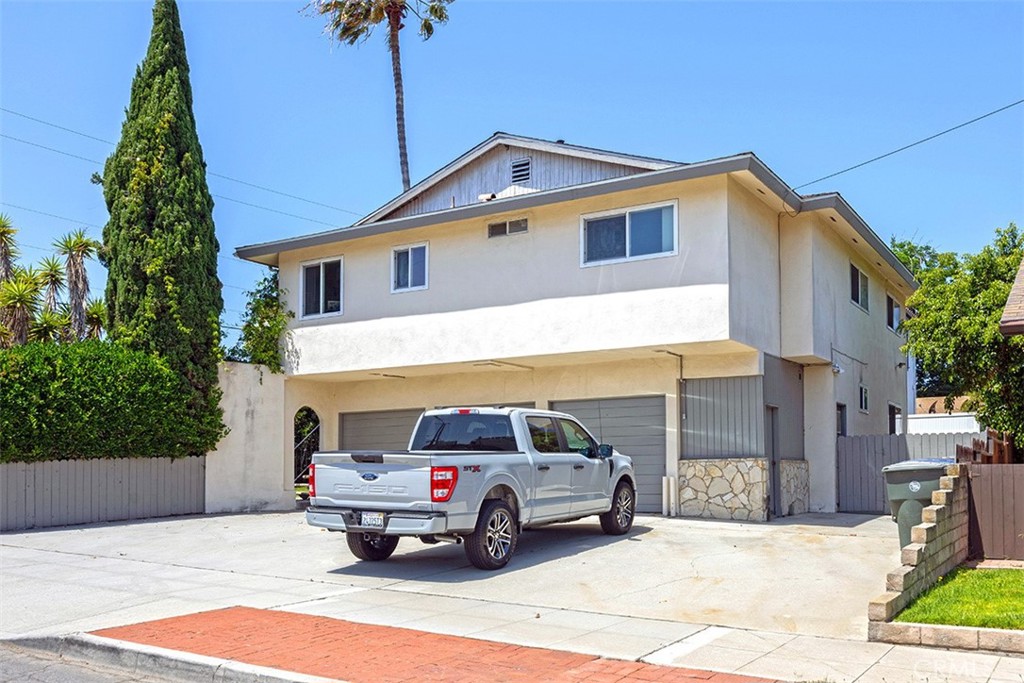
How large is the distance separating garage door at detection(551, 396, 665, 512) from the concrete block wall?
295 inches

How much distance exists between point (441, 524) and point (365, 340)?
9847mm

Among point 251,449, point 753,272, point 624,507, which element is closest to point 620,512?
point 624,507

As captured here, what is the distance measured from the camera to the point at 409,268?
20344 millimetres

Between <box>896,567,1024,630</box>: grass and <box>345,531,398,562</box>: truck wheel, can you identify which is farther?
<box>345,531,398,562</box>: truck wheel

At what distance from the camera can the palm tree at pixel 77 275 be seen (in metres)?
25.5

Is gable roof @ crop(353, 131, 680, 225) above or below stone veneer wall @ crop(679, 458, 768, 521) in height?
above

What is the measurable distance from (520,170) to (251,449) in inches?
323

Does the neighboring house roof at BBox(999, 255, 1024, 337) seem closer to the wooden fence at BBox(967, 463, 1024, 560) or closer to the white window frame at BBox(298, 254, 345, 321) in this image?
the wooden fence at BBox(967, 463, 1024, 560)

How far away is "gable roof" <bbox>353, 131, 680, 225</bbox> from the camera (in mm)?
18766

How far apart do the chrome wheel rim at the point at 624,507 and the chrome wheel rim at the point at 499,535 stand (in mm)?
3076

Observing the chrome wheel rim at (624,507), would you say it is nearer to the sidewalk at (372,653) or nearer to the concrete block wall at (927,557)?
the concrete block wall at (927,557)

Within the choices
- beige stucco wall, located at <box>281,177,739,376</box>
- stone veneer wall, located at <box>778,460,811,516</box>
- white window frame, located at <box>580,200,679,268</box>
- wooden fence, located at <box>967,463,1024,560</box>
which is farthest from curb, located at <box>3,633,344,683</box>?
stone veneer wall, located at <box>778,460,811,516</box>

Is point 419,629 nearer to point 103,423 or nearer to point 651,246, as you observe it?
point 651,246

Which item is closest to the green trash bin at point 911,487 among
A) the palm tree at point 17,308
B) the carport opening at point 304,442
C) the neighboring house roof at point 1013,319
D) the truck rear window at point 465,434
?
the neighboring house roof at point 1013,319
